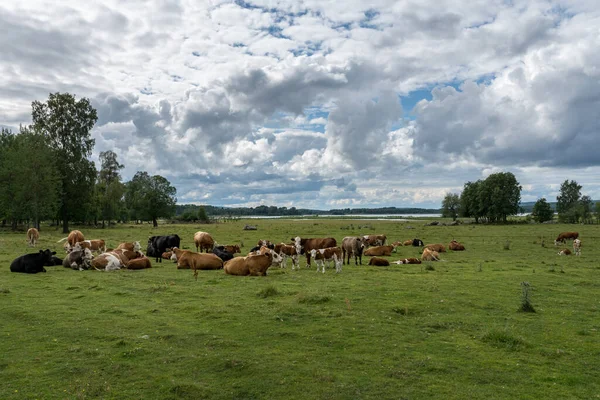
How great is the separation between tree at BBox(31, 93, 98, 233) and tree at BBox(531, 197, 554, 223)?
327 ft

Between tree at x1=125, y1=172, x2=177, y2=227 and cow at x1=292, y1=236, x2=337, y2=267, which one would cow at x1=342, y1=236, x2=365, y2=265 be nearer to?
cow at x1=292, y1=236, x2=337, y2=267

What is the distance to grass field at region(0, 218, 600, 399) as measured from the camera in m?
6.83

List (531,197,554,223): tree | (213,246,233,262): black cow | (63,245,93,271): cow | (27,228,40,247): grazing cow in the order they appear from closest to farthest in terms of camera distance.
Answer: (63,245,93,271): cow
(213,246,233,262): black cow
(27,228,40,247): grazing cow
(531,197,554,223): tree

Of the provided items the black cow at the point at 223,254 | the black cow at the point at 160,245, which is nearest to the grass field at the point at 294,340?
the black cow at the point at 223,254

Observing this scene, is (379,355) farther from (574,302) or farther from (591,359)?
(574,302)

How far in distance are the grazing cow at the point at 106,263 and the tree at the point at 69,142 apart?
4156 centimetres

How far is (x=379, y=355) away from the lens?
26.9 feet

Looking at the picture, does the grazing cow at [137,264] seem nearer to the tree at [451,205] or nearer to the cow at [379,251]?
the cow at [379,251]

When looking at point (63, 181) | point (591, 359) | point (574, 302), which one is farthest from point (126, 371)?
point (63, 181)

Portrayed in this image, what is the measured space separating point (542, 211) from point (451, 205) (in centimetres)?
3235

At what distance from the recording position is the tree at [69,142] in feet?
184

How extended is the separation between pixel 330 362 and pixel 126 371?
3.79 metres

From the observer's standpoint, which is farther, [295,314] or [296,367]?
[295,314]

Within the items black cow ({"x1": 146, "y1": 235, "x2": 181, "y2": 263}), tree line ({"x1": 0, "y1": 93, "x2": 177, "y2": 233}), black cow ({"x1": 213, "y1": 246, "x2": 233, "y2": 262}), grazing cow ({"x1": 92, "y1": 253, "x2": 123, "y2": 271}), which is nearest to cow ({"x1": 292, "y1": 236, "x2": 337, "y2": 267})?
black cow ({"x1": 213, "y1": 246, "x2": 233, "y2": 262})
